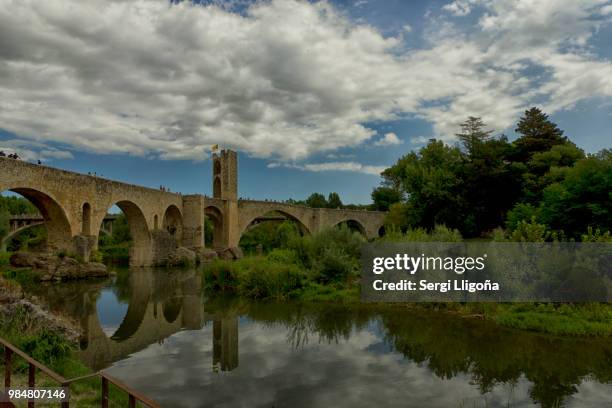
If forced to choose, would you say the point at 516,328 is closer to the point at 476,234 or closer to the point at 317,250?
the point at 317,250

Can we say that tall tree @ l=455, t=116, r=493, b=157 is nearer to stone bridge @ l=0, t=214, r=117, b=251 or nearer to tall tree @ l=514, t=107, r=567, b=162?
tall tree @ l=514, t=107, r=567, b=162

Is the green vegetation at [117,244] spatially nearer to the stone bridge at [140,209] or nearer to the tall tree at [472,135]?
the stone bridge at [140,209]

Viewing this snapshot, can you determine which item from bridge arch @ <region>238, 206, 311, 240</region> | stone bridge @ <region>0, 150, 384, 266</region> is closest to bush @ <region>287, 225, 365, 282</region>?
stone bridge @ <region>0, 150, 384, 266</region>

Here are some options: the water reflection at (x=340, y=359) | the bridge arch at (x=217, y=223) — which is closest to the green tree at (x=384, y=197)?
the bridge arch at (x=217, y=223)

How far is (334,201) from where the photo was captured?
91312 millimetres

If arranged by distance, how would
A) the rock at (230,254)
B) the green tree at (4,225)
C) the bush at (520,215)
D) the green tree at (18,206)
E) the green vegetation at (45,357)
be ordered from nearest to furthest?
the green vegetation at (45,357)
the bush at (520,215)
the green tree at (4,225)
the rock at (230,254)
the green tree at (18,206)

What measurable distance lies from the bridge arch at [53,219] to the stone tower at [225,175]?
74.9 feet

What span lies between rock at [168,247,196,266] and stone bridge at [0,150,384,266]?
1.69 ft

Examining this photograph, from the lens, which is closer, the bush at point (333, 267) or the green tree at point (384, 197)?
the bush at point (333, 267)

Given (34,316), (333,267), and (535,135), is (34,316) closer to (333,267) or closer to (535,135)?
(333,267)

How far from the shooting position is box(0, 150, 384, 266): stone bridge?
20375mm

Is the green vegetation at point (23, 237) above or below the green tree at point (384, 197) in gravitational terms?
below

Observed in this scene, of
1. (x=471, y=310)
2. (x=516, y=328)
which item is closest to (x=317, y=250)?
(x=471, y=310)

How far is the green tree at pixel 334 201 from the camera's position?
91.1 meters
